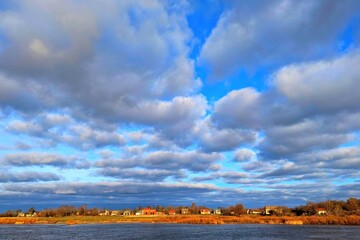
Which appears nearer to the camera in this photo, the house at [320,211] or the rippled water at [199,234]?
the rippled water at [199,234]

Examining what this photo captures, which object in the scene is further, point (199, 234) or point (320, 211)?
point (320, 211)

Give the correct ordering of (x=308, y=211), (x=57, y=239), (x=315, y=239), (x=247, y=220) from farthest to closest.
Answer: (x=308, y=211), (x=247, y=220), (x=57, y=239), (x=315, y=239)

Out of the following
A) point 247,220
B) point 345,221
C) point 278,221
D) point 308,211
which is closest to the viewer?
point 345,221

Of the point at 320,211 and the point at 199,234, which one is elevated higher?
the point at 320,211

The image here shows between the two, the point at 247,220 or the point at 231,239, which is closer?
the point at 231,239

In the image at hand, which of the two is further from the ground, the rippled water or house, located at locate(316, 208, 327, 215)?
house, located at locate(316, 208, 327, 215)

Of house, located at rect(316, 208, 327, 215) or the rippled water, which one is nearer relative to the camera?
the rippled water

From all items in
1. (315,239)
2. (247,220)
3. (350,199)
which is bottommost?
(315,239)

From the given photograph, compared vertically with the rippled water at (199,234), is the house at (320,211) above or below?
above

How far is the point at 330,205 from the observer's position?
176 m

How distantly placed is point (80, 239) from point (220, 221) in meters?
78.2

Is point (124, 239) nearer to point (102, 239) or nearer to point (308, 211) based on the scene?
point (102, 239)

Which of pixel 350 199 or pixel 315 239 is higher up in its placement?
pixel 350 199

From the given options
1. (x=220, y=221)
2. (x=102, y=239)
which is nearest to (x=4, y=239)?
(x=102, y=239)
